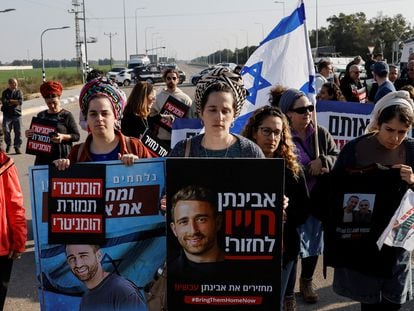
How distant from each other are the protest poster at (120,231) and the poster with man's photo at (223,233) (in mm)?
261

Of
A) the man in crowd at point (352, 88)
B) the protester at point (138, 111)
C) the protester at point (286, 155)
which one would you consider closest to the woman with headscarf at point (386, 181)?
the protester at point (286, 155)

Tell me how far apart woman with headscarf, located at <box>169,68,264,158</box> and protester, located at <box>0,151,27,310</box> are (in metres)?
1.12

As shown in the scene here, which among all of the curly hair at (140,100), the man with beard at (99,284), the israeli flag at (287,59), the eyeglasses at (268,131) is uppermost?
the israeli flag at (287,59)

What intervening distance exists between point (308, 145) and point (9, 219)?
2.18 metres

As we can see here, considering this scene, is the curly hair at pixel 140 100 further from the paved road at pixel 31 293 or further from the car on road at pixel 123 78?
the car on road at pixel 123 78

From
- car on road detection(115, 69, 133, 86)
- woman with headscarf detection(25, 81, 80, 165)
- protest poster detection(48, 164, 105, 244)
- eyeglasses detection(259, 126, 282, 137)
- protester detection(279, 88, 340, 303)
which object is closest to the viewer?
protest poster detection(48, 164, 105, 244)

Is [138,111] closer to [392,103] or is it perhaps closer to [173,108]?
[173,108]

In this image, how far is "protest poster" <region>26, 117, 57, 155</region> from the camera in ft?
17.8

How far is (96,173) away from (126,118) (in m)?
2.92

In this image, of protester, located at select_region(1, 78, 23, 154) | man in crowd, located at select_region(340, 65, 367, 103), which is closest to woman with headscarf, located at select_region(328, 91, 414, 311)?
man in crowd, located at select_region(340, 65, 367, 103)

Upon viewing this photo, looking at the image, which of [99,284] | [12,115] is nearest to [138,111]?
[99,284]

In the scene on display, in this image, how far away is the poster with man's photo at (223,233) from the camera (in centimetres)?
251

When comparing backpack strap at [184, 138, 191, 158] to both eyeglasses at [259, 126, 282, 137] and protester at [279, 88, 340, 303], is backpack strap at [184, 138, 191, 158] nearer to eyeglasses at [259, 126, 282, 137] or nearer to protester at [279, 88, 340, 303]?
eyeglasses at [259, 126, 282, 137]

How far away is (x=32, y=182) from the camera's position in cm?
282
